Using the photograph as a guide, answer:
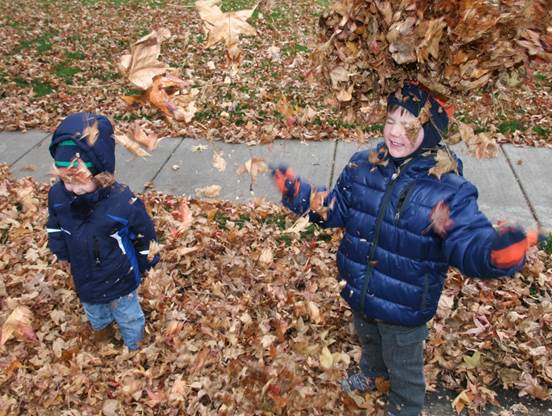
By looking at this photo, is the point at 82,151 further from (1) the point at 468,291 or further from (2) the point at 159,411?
(1) the point at 468,291

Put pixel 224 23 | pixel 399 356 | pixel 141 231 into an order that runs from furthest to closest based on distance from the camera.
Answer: pixel 141 231 < pixel 399 356 < pixel 224 23

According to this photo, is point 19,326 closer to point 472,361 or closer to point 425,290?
Answer: point 425,290

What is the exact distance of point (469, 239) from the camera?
2.09 metres

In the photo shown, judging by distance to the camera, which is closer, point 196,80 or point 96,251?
point 96,251

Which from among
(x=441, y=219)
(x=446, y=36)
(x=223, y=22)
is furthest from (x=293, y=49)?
(x=441, y=219)

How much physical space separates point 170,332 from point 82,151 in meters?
1.50

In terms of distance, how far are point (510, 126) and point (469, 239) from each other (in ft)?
16.5

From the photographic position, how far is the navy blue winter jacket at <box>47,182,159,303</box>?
2.93 m

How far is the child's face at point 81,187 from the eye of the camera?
2.83 metres

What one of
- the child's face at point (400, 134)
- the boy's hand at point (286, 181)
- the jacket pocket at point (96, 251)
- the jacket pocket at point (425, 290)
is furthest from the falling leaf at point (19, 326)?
the child's face at point (400, 134)

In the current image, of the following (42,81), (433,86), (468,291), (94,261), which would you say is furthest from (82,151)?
(42,81)

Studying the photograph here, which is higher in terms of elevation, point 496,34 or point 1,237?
point 496,34

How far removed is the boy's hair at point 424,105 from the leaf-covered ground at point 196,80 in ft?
0.80

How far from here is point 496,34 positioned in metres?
2.04
